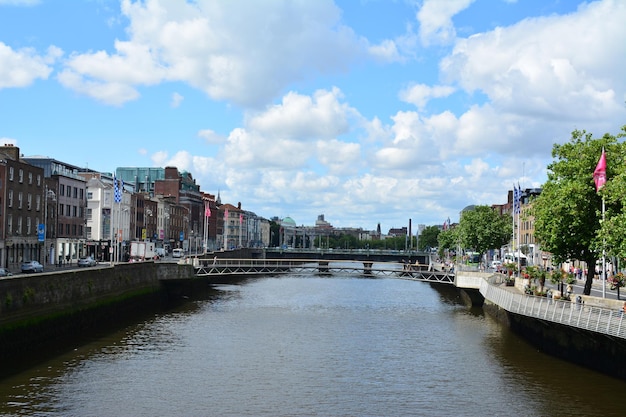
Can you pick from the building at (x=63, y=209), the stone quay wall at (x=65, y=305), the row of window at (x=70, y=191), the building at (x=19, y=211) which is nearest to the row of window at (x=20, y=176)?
the building at (x=19, y=211)

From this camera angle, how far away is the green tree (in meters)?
49.4

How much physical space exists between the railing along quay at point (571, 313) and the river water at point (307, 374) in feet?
8.15

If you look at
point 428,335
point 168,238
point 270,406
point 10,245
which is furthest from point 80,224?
point 270,406

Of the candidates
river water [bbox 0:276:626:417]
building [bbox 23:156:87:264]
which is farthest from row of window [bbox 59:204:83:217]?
river water [bbox 0:276:626:417]

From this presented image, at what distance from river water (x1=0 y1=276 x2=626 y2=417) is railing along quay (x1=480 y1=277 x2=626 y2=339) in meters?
2.48

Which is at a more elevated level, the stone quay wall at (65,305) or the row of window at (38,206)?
the row of window at (38,206)

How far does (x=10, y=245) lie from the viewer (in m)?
81.4

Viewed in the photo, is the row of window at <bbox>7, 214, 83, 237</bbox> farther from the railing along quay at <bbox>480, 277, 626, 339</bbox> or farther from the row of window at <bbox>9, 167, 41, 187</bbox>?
the railing along quay at <bbox>480, 277, 626, 339</bbox>

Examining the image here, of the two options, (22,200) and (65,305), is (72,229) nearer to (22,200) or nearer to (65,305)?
(22,200)

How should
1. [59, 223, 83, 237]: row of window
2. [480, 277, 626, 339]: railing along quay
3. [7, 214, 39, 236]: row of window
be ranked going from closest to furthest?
1. [480, 277, 626, 339]: railing along quay
2. [7, 214, 39, 236]: row of window
3. [59, 223, 83, 237]: row of window

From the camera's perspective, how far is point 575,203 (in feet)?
162

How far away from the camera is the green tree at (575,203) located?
49.4 meters

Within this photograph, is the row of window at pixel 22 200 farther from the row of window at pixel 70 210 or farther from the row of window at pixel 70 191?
the row of window at pixel 70 210

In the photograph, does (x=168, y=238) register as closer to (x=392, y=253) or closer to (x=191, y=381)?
(x=392, y=253)
